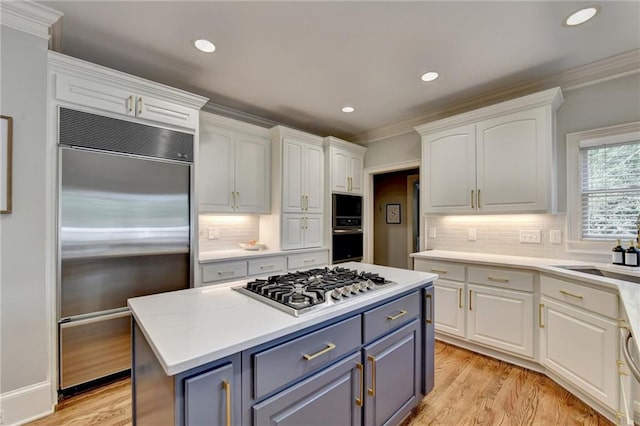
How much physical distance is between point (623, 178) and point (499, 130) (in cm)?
105

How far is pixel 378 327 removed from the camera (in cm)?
150

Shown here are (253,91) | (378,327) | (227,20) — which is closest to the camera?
(378,327)

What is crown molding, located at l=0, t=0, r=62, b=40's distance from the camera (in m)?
1.72

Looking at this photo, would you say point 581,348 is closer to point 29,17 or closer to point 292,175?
point 292,175

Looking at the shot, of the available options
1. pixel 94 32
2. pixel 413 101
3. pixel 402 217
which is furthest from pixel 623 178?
pixel 94 32

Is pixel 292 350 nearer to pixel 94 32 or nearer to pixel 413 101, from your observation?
pixel 94 32

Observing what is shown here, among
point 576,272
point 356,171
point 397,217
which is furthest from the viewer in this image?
point 397,217

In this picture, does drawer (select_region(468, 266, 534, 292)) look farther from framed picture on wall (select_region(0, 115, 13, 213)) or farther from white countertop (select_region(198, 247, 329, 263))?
framed picture on wall (select_region(0, 115, 13, 213))

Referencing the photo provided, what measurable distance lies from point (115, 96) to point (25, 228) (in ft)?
3.62

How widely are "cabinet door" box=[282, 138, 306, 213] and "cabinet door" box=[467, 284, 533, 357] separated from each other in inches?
84.0

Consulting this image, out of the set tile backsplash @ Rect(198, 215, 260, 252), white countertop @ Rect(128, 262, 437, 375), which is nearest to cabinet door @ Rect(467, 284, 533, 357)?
white countertop @ Rect(128, 262, 437, 375)

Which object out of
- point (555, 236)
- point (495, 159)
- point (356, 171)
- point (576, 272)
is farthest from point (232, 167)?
point (555, 236)

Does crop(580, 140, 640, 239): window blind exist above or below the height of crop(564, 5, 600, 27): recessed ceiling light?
below

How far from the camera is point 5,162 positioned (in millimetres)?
1730
